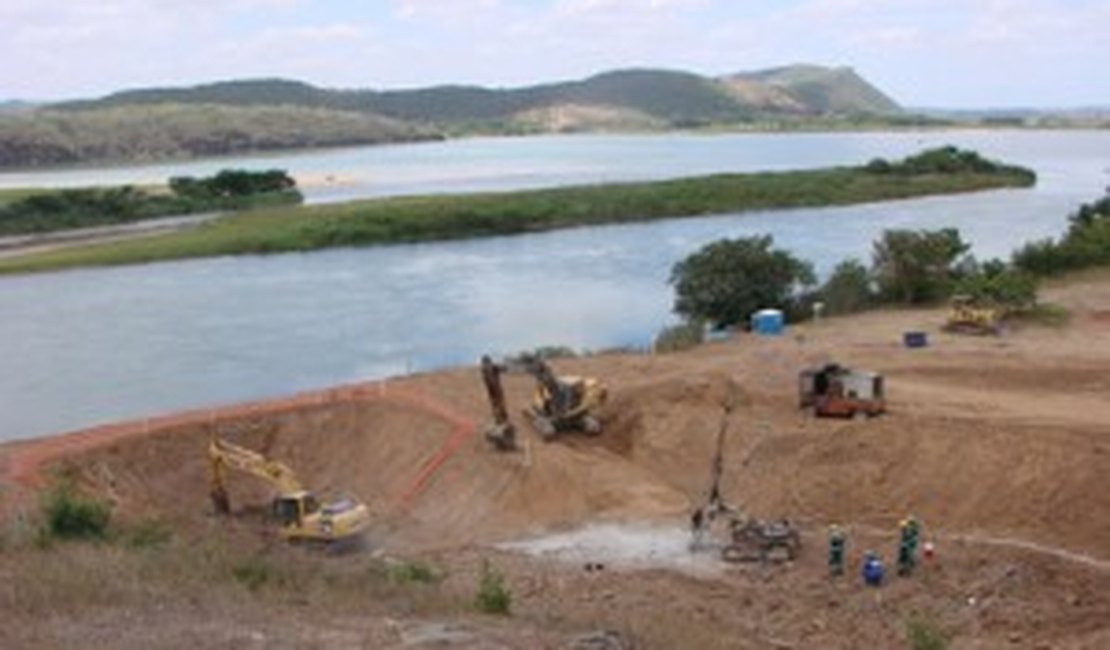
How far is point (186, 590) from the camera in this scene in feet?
47.3

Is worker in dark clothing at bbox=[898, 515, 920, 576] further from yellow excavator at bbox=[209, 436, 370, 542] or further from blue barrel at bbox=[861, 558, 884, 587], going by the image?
yellow excavator at bbox=[209, 436, 370, 542]

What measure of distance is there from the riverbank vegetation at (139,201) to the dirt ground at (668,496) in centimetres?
5129

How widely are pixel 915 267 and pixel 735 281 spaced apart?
19.1 feet

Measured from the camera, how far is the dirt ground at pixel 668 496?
14.6 m

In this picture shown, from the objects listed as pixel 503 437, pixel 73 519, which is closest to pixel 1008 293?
pixel 503 437

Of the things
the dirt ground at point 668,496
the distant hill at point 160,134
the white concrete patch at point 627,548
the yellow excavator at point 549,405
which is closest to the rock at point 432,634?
the dirt ground at point 668,496

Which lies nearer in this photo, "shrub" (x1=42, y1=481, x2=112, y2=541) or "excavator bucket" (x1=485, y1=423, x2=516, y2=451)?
"shrub" (x1=42, y1=481, x2=112, y2=541)

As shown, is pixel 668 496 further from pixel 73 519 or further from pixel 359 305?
pixel 359 305

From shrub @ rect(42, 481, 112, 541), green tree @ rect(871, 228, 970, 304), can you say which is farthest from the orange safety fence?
green tree @ rect(871, 228, 970, 304)

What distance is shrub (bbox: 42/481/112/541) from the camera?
19719 millimetres

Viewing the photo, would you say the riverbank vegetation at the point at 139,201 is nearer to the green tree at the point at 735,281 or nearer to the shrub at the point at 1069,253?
the green tree at the point at 735,281

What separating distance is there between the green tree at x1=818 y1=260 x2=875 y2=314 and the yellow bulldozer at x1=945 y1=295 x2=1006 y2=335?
479 centimetres

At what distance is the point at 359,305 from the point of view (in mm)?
49688

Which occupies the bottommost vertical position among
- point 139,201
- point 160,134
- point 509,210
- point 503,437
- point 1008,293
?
point 503,437
